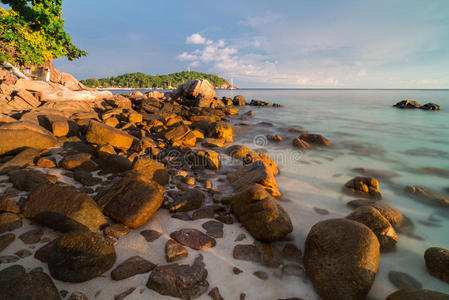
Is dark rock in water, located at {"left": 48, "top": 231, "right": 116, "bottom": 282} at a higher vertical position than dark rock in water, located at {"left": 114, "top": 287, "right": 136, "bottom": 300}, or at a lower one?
higher

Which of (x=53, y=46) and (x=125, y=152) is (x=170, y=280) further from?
(x=53, y=46)

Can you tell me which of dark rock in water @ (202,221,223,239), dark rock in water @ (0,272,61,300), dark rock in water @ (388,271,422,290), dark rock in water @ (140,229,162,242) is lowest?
dark rock in water @ (388,271,422,290)

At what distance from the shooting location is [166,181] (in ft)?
13.9

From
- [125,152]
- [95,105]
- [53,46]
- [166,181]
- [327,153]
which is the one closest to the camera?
[166,181]

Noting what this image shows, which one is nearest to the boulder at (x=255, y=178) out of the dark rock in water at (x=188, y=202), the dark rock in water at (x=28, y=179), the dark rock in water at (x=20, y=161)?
the dark rock in water at (x=188, y=202)

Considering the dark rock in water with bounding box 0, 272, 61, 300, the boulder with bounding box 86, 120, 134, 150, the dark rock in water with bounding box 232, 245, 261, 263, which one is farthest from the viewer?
the boulder with bounding box 86, 120, 134, 150

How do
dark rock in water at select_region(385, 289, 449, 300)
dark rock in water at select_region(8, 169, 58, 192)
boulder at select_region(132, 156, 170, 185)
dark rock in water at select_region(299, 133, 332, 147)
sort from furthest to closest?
dark rock in water at select_region(299, 133, 332, 147)
boulder at select_region(132, 156, 170, 185)
dark rock in water at select_region(8, 169, 58, 192)
dark rock in water at select_region(385, 289, 449, 300)

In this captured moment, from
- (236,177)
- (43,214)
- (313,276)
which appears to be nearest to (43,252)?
(43,214)

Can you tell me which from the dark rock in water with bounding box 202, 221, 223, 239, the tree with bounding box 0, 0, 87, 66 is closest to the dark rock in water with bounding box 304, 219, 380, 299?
the dark rock in water with bounding box 202, 221, 223, 239

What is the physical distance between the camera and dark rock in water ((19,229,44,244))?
2.33 meters

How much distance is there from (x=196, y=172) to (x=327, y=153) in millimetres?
5672

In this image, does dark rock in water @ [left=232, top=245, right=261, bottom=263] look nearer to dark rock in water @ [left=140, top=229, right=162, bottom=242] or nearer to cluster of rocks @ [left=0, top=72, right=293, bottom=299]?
cluster of rocks @ [left=0, top=72, right=293, bottom=299]

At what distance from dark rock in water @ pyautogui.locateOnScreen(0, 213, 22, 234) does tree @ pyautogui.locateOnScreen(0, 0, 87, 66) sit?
33.3 ft

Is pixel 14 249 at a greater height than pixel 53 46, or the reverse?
pixel 53 46
